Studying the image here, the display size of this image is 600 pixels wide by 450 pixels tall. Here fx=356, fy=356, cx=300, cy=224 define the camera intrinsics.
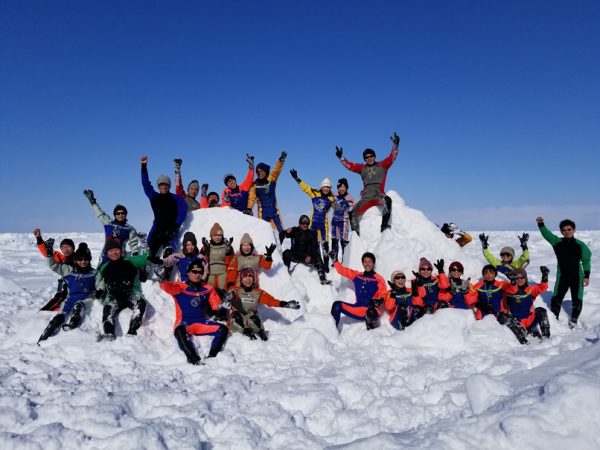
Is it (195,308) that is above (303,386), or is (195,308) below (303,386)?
above

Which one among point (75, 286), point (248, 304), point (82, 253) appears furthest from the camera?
point (248, 304)

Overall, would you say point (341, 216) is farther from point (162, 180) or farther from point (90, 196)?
point (90, 196)

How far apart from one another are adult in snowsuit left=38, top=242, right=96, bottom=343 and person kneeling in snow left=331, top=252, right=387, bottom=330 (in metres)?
4.22

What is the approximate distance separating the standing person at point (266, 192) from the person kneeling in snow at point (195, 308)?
408 centimetres

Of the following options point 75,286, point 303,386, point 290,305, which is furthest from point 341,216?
point 75,286

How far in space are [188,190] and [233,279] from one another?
147 inches

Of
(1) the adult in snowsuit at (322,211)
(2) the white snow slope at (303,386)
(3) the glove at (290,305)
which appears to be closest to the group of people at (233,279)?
(3) the glove at (290,305)

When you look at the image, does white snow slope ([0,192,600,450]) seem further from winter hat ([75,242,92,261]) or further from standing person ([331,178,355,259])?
standing person ([331,178,355,259])

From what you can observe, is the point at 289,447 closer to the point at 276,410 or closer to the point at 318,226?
the point at 276,410

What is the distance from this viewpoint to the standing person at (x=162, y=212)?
7.32 meters

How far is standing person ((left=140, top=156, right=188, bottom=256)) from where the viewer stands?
7.32m

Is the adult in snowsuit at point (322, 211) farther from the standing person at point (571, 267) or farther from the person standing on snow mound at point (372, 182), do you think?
the standing person at point (571, 267)

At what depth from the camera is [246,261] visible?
23.6 feet

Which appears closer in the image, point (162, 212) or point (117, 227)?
point (117, 227)
